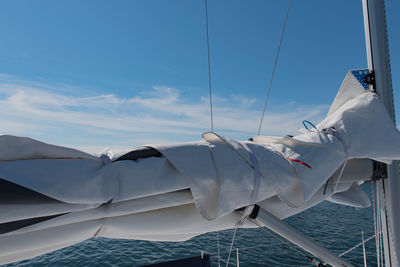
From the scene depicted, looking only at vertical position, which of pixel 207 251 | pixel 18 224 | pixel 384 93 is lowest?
pixel 207 251

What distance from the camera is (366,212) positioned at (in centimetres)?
1677

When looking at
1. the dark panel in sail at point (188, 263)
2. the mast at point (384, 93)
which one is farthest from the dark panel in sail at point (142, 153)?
the mast at point (384, 93)

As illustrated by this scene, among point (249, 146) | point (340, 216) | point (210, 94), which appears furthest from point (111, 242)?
point (340, 216)

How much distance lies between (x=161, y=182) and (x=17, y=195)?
0.52m

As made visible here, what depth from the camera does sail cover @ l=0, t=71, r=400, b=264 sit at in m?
0.90

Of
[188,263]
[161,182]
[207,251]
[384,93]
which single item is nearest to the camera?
[161,182]

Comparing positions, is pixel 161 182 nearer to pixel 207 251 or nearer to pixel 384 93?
pixel 384 93

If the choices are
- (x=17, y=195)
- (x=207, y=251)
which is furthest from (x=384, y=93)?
(x=207, y=251)

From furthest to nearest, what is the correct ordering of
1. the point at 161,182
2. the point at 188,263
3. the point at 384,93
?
the point at 188,263 → the point at 384,93 → the point at 161,182

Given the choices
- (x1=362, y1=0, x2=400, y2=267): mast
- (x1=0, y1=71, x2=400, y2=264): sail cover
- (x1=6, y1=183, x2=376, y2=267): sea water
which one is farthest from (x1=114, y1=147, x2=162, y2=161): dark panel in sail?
(x1=6, y1=183, x2=376, y2=267): sea water

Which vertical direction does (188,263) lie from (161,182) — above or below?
below

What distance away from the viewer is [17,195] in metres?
0.83

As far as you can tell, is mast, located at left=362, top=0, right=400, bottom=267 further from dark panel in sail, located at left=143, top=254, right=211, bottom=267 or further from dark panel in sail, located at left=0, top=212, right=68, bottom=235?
dark panel in sail, located at left=0, top=212, right=68, bottom=235

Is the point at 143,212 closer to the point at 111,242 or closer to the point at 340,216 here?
the point at 111,242
